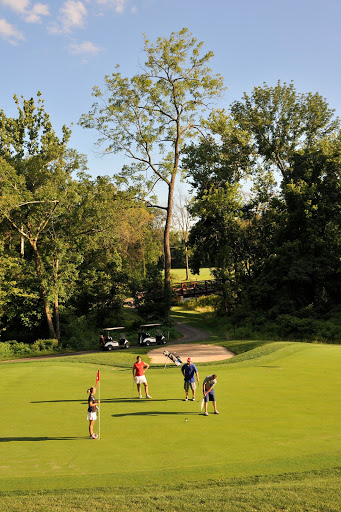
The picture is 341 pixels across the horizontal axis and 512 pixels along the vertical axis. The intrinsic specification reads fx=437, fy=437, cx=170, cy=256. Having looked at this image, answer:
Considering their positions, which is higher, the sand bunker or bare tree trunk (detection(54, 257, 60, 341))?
bare tree trunk (detection(54, 257, 60, 341))

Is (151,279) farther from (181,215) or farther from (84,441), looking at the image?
(181,215)

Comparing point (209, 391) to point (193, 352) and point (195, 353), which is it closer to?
point (195, 353)

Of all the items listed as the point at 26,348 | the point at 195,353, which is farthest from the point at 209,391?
the point at 26,348

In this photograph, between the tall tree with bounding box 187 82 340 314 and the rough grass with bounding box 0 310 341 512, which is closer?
the rough grass with bounding box 0 310 341 512

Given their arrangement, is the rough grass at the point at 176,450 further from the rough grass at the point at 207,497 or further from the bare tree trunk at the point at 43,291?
the bare tree trunk at the point at 43,291

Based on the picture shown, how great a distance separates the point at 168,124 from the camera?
4897cm

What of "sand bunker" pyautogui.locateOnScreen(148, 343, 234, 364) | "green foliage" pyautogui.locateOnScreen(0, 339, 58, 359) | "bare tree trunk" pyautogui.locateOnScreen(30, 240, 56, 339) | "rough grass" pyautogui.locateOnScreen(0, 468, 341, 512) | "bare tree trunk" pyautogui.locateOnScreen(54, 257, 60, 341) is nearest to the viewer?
"rough grass" pyautogui.locateOnScreen(0, 468, 341, 512)

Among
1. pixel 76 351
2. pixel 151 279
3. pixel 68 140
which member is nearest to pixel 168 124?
pixel 68 140

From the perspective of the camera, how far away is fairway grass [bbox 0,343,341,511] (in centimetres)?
904

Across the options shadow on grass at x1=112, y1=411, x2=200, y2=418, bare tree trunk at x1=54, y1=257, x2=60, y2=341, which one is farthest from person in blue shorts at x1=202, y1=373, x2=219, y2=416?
bare tree trunk at x1=54, y1=257, x2=60, y2=341

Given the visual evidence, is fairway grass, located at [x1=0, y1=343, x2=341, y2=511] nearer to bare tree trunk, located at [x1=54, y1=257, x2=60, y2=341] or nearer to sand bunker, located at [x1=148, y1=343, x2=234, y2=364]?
sand bunker, located at [x1=148, y1=343, x2=234, y2=364]

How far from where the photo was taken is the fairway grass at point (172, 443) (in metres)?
9.04

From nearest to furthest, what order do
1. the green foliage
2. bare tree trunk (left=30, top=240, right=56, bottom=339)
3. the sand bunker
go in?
the sand bunker < the green foliage < bare tree trunk (left=30, top=240, right=56, bottom=339)

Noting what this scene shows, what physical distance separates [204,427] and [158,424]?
1.41m
